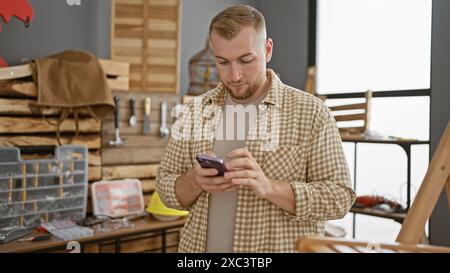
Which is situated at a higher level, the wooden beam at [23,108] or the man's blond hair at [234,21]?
the man's blond hair at [234,21]

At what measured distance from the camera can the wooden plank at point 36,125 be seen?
2.33 metres

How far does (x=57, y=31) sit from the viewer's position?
2740 millimetres

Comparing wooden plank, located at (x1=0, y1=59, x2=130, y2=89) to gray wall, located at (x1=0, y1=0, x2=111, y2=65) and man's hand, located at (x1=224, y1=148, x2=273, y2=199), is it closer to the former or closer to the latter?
gray wall, located at (x1=0, y1=0, x2=111, y2=65)

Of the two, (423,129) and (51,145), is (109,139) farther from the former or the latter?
(423,129)

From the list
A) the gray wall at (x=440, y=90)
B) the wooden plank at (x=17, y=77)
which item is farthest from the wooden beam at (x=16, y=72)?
the gray wall at (x=440, y=90)

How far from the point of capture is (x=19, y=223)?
2.29m

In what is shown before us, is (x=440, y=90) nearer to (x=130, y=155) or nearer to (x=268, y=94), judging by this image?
(x=268, y=94)

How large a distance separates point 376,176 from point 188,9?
197 centimetres

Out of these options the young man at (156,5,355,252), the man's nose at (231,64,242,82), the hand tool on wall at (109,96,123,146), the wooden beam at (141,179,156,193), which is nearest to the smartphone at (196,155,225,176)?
the young man at (156,5,355,252)

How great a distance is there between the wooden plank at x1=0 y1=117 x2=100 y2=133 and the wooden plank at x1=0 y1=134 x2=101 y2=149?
4cm

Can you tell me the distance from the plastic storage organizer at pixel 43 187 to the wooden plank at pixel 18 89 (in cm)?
31

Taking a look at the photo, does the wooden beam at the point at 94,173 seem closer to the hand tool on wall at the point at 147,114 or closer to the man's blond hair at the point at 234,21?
the hand tool on wall at the point at 147,114

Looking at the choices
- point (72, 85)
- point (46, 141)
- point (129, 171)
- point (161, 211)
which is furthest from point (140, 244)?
point (72, 85)

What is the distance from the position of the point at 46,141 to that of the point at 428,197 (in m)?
2.04
